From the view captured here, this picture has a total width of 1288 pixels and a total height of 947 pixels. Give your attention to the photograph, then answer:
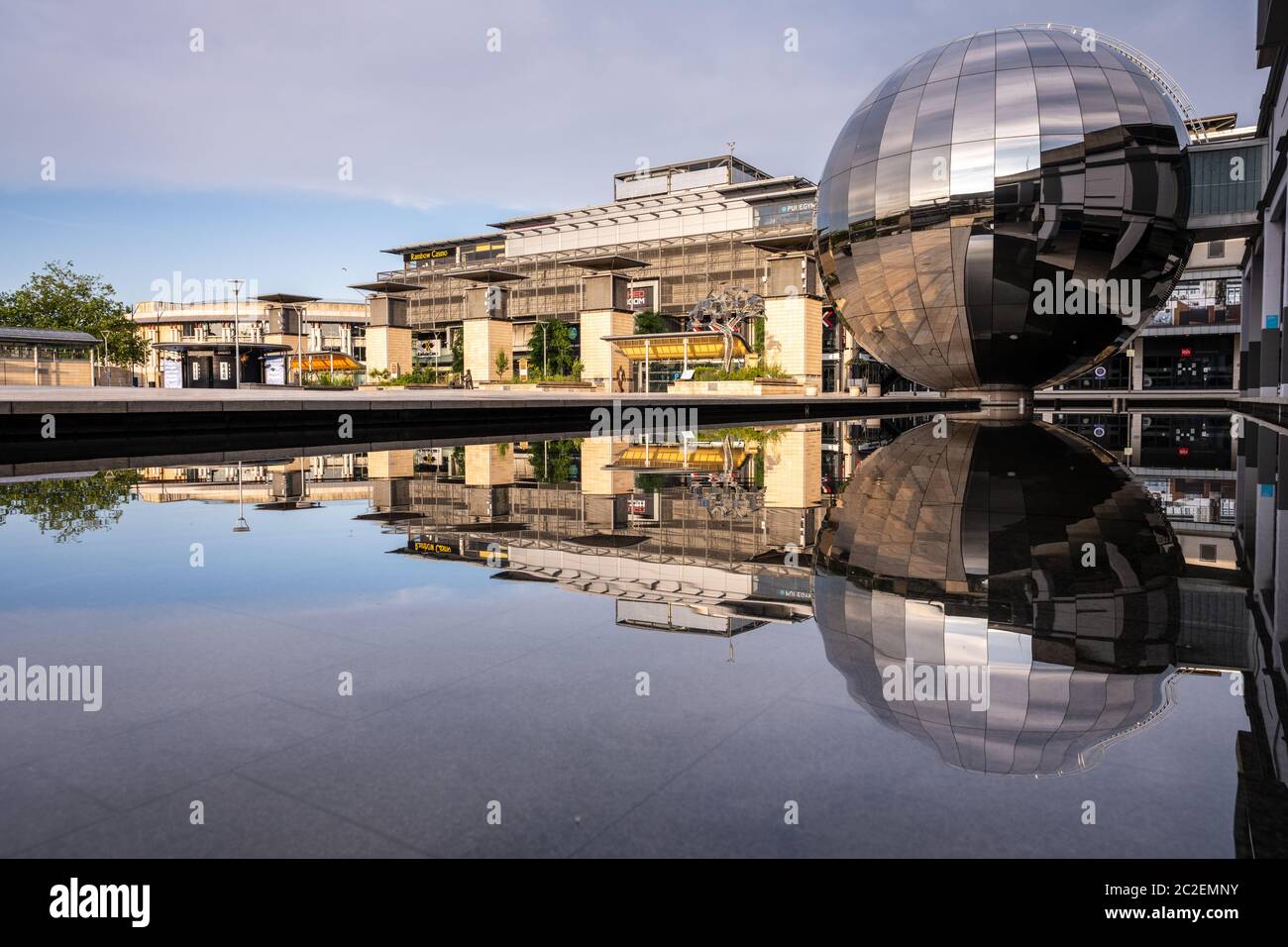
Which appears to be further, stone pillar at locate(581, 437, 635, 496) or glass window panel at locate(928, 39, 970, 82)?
glass window panel at locate(928, 39, 970, 82)

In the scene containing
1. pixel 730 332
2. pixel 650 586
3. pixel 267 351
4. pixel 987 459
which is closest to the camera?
pixel 650 586

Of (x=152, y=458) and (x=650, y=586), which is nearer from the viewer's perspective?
(x=650, y=586)

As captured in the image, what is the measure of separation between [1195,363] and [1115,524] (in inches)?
2352

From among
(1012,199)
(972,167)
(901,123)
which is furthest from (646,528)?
(901,123)

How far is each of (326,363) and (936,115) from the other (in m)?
76.3

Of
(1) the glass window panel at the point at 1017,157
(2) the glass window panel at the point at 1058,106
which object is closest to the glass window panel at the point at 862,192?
(1) the glass window panel at the point at 1017,157

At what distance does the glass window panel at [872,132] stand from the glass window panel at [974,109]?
1598 millimetres

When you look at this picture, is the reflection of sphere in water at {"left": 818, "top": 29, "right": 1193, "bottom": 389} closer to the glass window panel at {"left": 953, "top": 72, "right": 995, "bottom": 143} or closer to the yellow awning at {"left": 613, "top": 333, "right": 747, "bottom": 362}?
the glass window panel at {"left": 953, "top": 72, "right": 995, "bottom": 143}

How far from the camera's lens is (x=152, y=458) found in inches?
419

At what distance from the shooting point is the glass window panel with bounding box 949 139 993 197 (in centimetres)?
1544

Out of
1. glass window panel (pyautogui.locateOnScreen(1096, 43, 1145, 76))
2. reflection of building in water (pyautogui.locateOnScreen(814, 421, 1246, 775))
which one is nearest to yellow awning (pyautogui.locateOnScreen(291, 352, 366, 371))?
glass window panel (pyautogui.locateOnScreen(1096, 43, 1145, 76))

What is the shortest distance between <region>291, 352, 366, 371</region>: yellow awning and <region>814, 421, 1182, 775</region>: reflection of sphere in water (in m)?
77.1

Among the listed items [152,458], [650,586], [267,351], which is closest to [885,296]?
[152,458]
